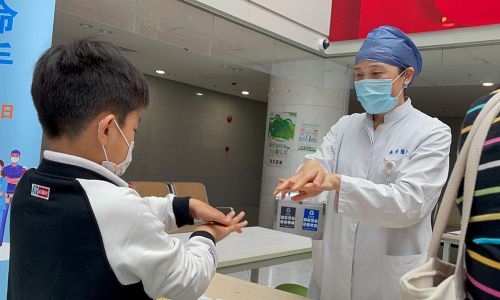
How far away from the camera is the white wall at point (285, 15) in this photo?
495 cm

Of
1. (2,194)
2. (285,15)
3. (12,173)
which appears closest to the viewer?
(12,173)

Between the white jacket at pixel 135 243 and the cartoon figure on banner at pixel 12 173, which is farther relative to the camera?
the cartoon figure on banner at pixel 12 173

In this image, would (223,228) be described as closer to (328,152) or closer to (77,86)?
(77,86)

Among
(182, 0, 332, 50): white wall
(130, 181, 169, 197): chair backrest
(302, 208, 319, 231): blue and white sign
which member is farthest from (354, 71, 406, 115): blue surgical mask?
(182, 0, 332, 50): white wall

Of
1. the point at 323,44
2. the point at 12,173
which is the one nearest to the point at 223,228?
the point at 12,173

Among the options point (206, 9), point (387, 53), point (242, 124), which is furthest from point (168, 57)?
point (387, 53)

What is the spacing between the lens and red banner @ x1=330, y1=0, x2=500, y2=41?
4.86m

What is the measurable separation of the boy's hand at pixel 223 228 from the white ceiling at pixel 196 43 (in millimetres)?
3763

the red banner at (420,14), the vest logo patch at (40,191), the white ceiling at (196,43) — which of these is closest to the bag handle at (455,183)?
the vest logo patch at (40,191)

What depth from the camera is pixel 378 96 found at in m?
1.61

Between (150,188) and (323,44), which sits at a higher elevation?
(323,44)

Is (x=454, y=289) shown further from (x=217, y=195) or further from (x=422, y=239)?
(x=217, y=195)

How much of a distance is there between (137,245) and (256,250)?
79.1 inches

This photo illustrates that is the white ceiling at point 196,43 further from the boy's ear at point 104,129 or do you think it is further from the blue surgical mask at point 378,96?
the boy's ear at point 104,129
